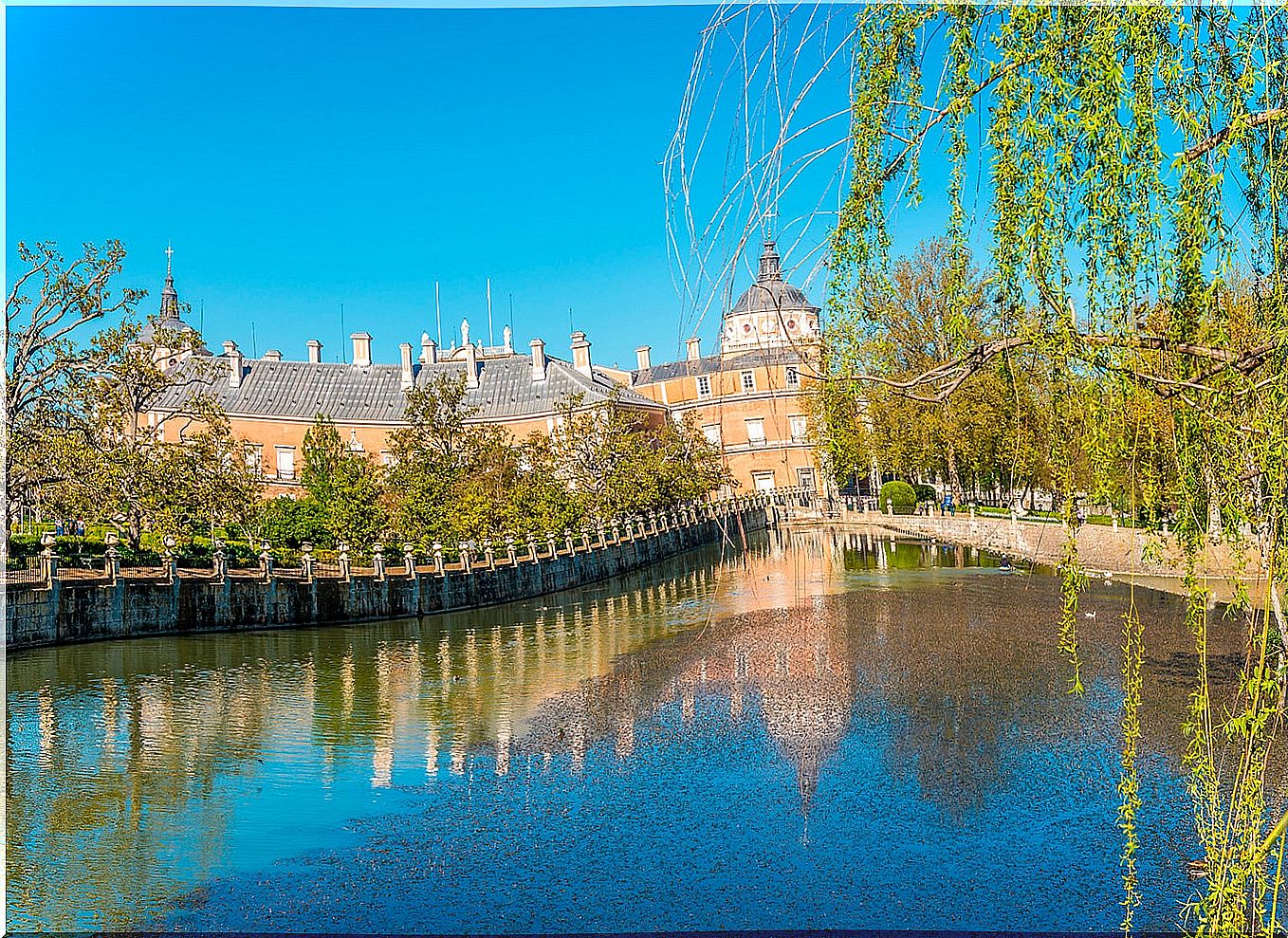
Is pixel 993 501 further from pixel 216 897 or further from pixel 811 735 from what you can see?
pixel 216 897

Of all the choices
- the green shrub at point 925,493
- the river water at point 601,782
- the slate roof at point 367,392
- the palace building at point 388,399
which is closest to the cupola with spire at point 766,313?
the river water at point 601,782

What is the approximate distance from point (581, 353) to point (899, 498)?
70.8ft

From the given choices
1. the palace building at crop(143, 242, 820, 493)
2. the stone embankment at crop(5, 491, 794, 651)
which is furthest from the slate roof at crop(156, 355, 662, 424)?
the stone embankment at crop(5, 491, 794, 651)

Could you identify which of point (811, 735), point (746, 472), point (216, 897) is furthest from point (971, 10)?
point (746, 472)

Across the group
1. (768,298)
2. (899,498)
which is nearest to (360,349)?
(899,498)

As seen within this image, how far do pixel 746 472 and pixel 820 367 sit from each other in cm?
5013

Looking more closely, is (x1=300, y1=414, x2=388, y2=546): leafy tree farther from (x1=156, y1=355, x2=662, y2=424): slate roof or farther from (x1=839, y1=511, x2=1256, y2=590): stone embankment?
(x1=156, y1=355, x2=662, y2=424): slate roof

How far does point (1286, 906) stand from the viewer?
19.4 ft

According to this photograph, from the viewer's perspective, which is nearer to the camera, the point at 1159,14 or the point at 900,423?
the point at 1159,14

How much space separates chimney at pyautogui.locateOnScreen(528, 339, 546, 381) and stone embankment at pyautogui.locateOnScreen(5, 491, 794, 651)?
24144 millimetres

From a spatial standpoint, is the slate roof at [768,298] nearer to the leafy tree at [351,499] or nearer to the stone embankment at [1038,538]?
the stone embankment at [1038,538]

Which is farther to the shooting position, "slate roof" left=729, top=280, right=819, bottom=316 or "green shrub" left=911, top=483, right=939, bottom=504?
"green shrub" left=911, top=483, right=939, bottom=504

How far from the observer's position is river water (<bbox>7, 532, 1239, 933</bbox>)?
647 cm

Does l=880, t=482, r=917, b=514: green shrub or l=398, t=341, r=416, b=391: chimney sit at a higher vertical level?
l=398, t=341, r=416, b=391: chimney
